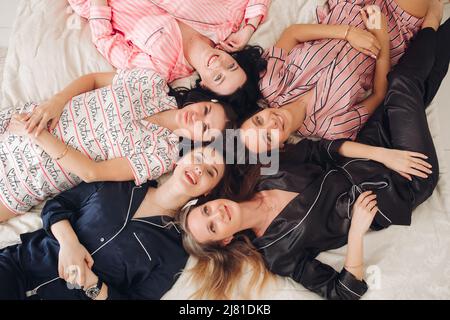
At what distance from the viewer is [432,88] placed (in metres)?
1.38

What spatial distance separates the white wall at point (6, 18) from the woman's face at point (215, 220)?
43.4 inches

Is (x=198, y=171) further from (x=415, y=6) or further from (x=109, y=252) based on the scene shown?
(x=415, y=6)

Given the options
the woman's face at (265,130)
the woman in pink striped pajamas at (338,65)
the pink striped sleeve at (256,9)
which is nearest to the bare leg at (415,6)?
the woman in pink striped pajamas at (338,65)

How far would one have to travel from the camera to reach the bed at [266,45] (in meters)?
1.13

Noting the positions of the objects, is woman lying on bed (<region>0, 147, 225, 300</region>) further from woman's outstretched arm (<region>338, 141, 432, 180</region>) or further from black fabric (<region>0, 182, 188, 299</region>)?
woman's outstretched arm (<region>338, 141, 432, 180</region>)

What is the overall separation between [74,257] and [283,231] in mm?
573

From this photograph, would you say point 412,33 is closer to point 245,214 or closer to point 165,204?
point 245,214

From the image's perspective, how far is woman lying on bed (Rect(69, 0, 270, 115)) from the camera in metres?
1.36

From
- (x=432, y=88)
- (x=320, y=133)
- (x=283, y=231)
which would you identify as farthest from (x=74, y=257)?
(x=432, y=88)

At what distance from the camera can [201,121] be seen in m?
1.26

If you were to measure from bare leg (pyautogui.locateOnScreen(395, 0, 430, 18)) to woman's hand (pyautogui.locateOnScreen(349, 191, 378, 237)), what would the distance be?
696mm

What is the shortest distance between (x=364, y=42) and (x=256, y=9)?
40 centimetres

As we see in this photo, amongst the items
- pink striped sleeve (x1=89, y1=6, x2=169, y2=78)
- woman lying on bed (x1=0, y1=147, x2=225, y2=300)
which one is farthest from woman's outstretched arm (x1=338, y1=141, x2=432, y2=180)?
pink striped sleeve (x1=89, y1=6, x2=169, y2=78)

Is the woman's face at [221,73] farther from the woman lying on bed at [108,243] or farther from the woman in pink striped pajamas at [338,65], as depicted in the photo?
the woman lying on bed at [108,243]
